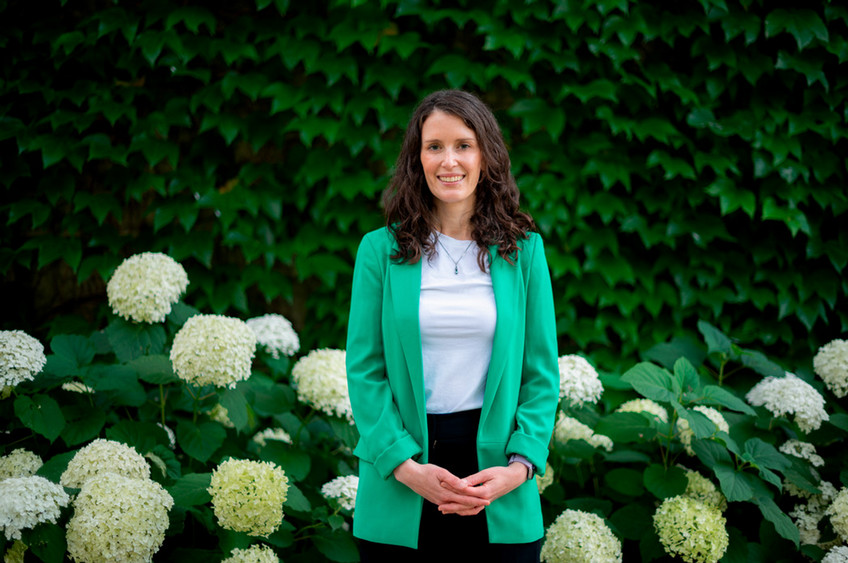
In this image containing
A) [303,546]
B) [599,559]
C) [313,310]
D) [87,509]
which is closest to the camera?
[87,509]

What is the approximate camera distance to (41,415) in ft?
7.00

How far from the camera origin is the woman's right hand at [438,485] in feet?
4.94

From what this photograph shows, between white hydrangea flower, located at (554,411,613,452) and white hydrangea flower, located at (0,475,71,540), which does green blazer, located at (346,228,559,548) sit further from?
white hydrangea flower, located at (554,411,613,452)

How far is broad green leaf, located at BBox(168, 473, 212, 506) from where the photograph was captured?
200cm

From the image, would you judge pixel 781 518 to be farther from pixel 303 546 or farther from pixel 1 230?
pixel 1 230

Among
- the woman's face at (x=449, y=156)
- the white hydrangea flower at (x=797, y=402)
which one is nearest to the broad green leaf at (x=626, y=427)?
the white hydrangea flower at (x=797, y=402)

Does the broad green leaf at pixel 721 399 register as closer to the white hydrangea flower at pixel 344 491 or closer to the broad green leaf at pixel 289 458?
the white hydrangea flower at pixel 344 491

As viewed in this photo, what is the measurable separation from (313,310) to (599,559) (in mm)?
2024

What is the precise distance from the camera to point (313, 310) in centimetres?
350

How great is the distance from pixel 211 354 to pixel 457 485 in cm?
105

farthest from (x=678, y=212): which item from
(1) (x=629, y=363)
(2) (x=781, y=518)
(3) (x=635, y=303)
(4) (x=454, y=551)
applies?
(4) (x=454, y=551)

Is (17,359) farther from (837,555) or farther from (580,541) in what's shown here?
(837,555)

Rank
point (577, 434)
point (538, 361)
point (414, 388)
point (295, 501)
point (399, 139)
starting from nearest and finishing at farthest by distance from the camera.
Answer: point (414, 388) < point (538, 361) < point (295, 501) < point (577, 434) < point (399, 139)

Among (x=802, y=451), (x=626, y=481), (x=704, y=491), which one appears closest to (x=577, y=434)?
(x=626, y=481)
